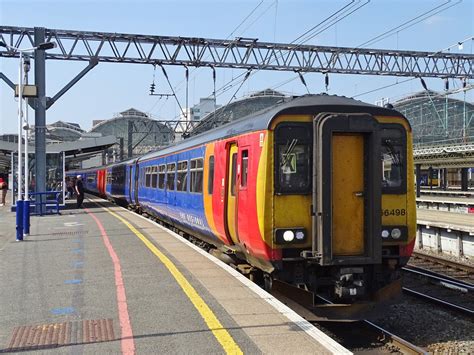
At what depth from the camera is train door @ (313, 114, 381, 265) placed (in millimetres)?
6824

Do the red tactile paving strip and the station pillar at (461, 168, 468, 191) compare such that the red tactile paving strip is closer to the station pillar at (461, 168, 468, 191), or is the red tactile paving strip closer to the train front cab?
the train front cab

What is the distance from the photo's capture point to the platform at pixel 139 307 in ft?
17.4

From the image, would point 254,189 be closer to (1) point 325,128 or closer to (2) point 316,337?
(1) point 325,128

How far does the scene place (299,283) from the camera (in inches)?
280

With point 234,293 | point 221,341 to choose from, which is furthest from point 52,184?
point 221,341

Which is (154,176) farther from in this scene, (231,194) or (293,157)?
(293,157)

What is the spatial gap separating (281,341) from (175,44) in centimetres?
2030

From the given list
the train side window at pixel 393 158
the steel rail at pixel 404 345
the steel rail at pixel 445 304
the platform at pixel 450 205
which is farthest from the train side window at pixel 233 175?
the platform at pixel 450 205

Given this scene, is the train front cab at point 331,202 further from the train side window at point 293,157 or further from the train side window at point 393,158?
the train side window at point 393,158

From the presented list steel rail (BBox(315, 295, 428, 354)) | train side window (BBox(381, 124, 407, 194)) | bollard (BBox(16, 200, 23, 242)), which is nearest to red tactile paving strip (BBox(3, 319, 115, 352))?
steel rail (BBox(315, 295, 428, 354))

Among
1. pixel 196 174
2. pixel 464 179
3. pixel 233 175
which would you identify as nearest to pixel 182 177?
pixel 196 174

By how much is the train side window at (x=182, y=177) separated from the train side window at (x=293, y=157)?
5.99m

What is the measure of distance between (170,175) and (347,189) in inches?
346

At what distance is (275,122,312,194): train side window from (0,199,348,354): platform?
4.96 feet
